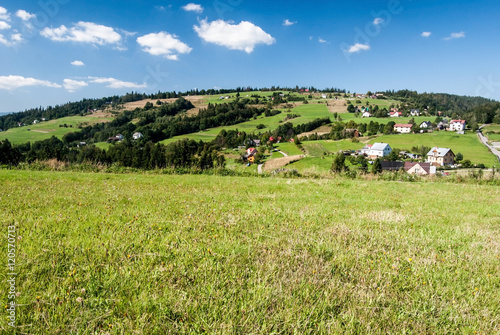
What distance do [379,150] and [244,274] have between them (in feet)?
306

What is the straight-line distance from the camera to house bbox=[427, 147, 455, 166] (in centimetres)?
7525

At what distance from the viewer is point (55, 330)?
6.70ft

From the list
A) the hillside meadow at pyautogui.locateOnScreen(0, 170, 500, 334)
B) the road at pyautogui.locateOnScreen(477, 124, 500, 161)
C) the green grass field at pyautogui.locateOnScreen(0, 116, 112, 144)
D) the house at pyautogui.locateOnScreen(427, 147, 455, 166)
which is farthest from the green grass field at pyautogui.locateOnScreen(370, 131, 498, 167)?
the green grass field at pyautogui.locateOnScreen(0, 116, 112, 144)

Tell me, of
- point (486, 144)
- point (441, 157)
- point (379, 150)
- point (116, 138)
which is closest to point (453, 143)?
point (486, 144)

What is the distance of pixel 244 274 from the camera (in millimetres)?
3064

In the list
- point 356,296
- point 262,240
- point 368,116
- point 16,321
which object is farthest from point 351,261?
point 368,116

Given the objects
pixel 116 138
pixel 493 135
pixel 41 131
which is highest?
pixel 493 135

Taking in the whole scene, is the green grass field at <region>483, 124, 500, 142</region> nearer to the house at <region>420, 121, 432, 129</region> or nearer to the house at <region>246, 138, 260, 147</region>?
the house at <region>420, 121, 432, 129</region>

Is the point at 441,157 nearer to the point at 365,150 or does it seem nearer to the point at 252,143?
the point at 365,150

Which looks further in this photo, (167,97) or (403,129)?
(167,97)

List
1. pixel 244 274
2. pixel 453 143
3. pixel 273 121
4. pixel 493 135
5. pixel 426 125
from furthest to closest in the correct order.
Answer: pixel 273 121 < pixel 426 125 < pixel 493 135 < pixel 453 143 < pixel 244 274

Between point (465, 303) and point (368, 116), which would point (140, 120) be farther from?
point (465, 303)

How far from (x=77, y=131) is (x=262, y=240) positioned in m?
139

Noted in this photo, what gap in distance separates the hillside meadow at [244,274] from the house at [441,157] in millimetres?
88463
